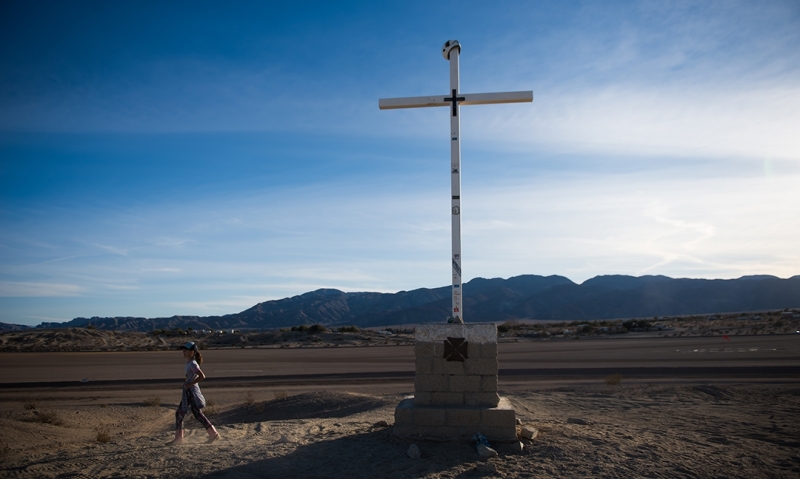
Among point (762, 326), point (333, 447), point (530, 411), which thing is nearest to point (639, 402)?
point (530, 411)

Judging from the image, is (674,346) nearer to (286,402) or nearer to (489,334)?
(286,402)

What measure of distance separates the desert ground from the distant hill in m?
90.2

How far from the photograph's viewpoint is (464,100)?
9.08 metres

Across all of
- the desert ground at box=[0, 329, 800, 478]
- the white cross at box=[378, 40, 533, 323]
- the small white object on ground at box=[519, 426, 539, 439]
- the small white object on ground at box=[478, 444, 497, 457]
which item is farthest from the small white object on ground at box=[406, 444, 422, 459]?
the white cross at box=[378, 40, 533, 323]

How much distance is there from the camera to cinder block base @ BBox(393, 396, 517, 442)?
7684mm

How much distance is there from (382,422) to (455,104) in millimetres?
5599

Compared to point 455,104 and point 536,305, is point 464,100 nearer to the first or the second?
point 455,104

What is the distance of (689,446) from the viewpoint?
313 inches

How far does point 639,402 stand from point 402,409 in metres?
7.99

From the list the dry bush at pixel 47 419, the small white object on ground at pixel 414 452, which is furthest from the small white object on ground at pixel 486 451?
the dry bush at pixel 47 419

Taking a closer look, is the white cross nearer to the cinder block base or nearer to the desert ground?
the cinder block base

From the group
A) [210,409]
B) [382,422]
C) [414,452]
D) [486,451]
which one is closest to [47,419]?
[210,409]

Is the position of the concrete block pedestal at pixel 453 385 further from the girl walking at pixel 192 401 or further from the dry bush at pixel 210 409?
the dry bush at pixel 210 409

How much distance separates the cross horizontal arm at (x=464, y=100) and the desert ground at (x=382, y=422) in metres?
5.43
